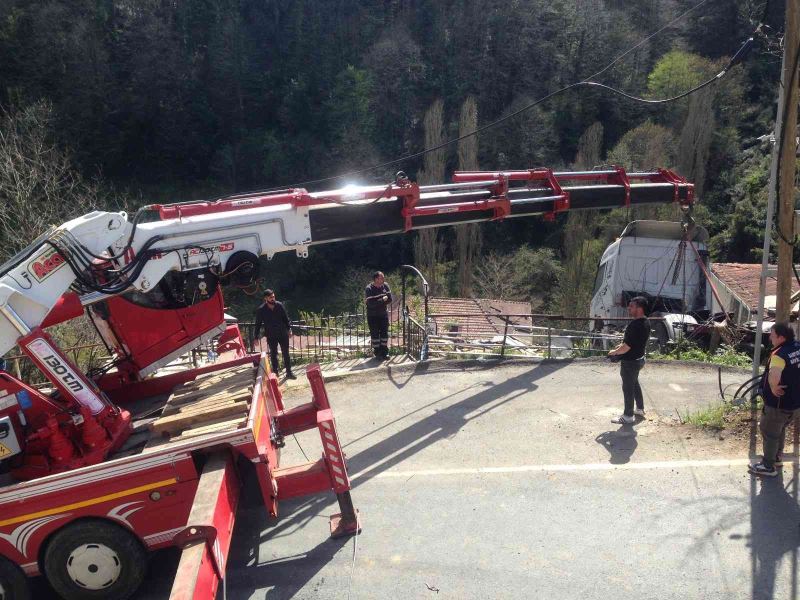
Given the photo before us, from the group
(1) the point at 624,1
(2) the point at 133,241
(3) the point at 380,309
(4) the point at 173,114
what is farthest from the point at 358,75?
(2) the point at 133,241

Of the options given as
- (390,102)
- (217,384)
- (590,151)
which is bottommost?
(217,384)

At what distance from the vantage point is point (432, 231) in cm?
3309

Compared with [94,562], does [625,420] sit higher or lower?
lower

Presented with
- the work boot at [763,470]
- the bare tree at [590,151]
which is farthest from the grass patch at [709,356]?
the bare tree at [590,151]

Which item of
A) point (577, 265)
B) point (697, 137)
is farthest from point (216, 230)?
point (697, 137)

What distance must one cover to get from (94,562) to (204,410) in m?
1.58

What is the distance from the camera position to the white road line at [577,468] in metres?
7.05

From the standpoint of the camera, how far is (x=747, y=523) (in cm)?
594

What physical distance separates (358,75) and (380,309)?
35.7 metres

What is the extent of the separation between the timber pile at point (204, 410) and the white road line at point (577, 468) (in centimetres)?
193

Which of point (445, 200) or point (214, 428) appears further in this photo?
point (445, 200)

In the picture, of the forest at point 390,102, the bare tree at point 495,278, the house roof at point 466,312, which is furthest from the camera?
the forest at point 390,102

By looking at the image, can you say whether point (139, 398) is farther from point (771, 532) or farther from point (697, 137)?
point (697, 137)

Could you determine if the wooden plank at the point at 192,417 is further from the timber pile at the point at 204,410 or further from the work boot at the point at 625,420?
the work boot at the point at 625,420
